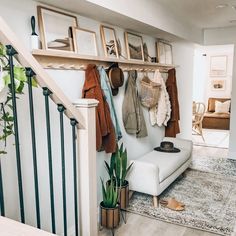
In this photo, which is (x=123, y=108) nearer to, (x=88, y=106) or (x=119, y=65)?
(x=119, y=65)

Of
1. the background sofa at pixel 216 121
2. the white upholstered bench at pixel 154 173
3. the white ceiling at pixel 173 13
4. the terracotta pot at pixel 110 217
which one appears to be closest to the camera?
the white ceiling at pixel 173 13

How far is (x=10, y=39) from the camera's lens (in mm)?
1011

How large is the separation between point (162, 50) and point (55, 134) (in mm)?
2492

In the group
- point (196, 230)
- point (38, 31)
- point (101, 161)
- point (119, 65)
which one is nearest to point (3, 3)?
point (38, 31)

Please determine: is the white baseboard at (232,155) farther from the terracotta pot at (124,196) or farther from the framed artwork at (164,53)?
the terracotta pot at (124,196)

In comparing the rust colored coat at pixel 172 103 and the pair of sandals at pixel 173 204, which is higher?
the rust colored coat at pixel 172 103

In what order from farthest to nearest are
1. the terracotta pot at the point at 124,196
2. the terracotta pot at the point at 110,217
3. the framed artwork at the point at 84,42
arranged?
the terracotta pot at the point at 124,196
the terracotta pot at the point at 110,217
the framed artwork at the point at 84,42

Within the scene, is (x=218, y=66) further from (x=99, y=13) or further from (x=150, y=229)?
(x=150, y=229)

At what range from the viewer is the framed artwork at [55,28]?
2.05m

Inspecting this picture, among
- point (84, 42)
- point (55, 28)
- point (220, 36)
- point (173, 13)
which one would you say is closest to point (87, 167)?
point (55, 28)

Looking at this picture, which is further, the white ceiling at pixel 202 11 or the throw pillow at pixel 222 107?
Answer: the throw pillow at pixel 222 107

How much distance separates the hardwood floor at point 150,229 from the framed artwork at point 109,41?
174 centimetres

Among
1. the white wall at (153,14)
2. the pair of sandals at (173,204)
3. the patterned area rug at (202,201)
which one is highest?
the white wall at (153,14)

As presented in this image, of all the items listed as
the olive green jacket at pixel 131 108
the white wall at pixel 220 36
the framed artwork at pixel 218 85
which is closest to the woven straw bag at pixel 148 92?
the olive green jacket at pixel 131 108
